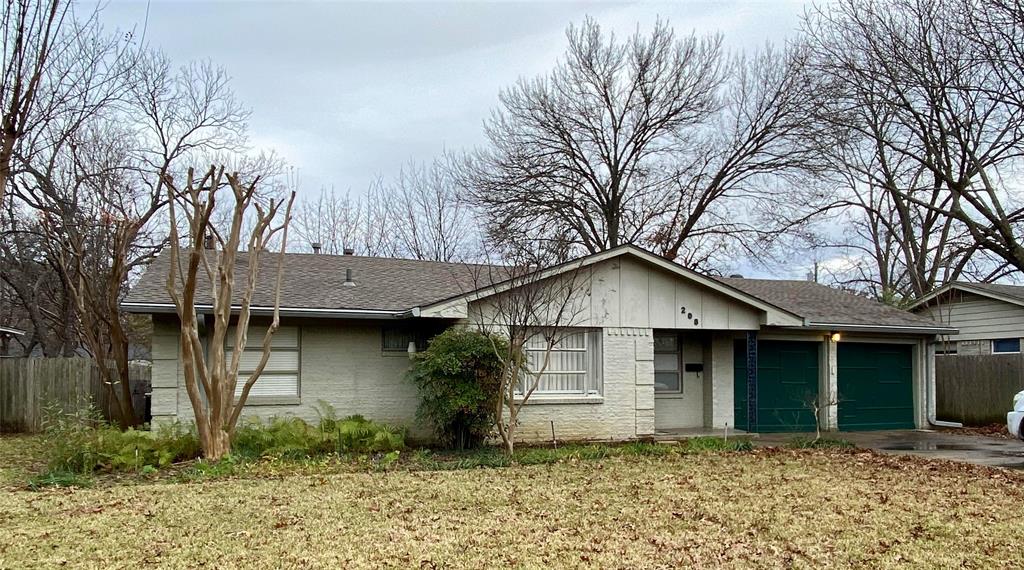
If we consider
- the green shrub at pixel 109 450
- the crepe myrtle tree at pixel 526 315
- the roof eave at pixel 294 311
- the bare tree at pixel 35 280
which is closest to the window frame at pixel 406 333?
the roof eave at pixel 294 311

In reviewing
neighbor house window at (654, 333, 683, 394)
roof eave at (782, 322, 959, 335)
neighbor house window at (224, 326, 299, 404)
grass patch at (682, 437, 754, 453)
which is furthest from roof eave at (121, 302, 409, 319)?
roof eave at (782, 322, 959, 335)

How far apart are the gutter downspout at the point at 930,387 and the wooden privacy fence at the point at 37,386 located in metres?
17.4

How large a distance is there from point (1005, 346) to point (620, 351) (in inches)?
492

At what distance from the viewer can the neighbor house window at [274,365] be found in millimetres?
13898

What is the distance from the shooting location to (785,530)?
7738 millimetres

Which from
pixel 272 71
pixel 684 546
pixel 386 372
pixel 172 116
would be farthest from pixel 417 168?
pixel 684 546

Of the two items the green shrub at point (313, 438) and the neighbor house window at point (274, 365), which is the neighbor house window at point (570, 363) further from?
the neighbor house window at point (274, 365)

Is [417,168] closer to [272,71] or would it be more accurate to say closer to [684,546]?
[272,71]

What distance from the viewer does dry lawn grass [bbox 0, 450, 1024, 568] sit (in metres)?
6.86

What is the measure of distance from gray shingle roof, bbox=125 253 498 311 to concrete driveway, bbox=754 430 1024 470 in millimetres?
6742

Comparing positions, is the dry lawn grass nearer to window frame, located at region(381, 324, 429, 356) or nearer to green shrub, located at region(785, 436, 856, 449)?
green shrub, located at region(785, 436, 856, 449)

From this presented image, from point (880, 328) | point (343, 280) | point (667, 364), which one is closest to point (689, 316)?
point (667, 364)

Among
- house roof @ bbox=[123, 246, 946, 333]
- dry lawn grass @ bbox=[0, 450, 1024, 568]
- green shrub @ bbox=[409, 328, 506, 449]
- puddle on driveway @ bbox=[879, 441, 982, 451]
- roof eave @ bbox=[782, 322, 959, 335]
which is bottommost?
puddle on driveway @ bbox=[879, 441, 982, 451]

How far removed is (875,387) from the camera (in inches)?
719
